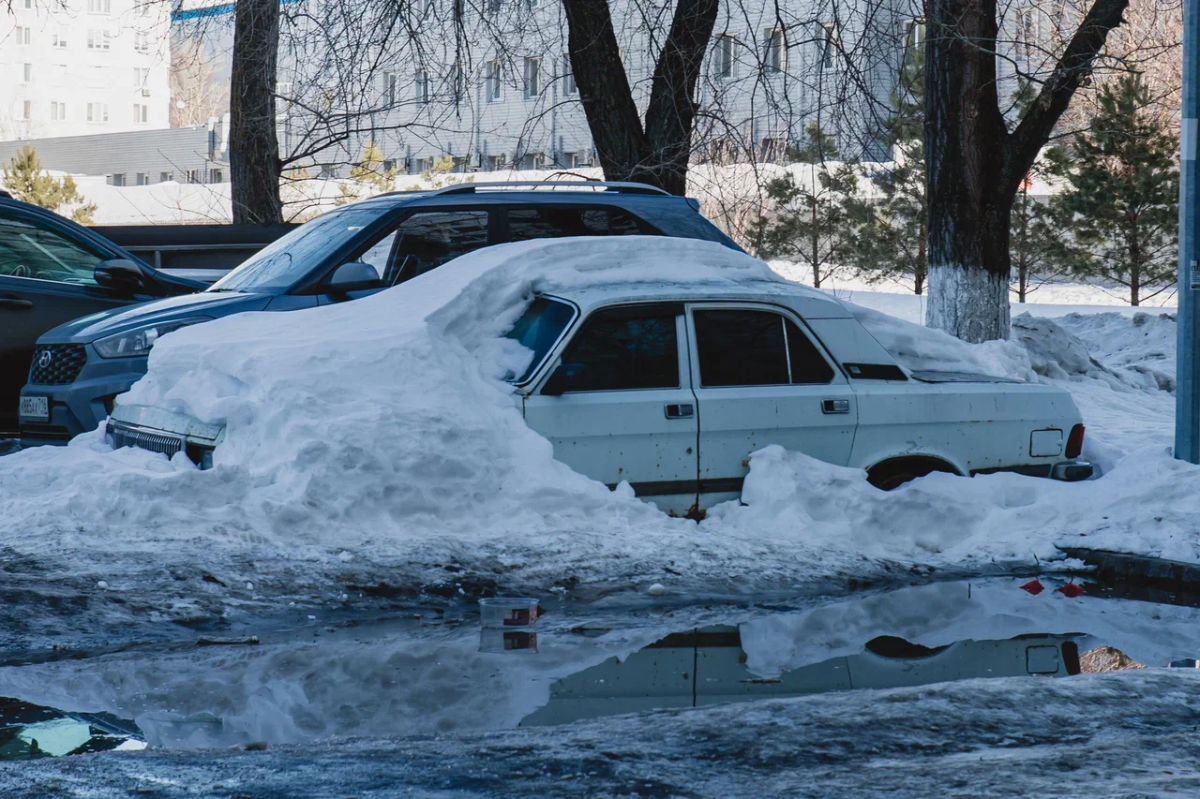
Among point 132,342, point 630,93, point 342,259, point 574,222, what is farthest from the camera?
point 630,93

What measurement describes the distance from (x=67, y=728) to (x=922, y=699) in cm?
313

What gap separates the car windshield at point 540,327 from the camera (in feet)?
25.8

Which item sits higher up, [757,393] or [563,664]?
[757,393]

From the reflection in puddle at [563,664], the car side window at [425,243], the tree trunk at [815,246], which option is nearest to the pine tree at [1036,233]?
the tree trunk at [815,246]

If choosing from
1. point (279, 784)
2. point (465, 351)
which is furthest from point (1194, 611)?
point (279, 784)

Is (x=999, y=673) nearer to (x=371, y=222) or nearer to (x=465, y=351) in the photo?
(x=465, y=351)

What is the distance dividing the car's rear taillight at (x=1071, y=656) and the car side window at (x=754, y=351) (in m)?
2.15

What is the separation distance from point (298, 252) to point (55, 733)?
17.8 ft

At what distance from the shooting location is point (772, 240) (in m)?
29.3

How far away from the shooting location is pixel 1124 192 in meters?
26.3

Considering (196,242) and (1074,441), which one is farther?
(196,242)

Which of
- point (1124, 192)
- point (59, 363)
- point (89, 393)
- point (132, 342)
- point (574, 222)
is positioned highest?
point (1124, 192)

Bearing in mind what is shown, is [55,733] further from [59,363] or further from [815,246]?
[815,246]

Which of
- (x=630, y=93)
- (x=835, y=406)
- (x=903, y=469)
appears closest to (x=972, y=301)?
(x=630, y=93)
